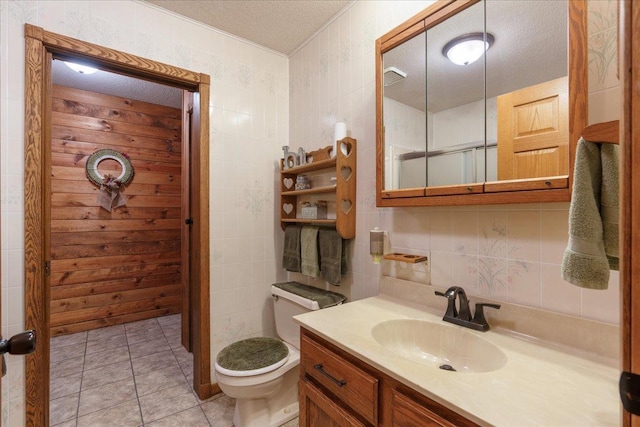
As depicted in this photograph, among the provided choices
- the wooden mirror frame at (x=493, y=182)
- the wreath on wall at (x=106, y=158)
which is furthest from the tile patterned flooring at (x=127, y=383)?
the wooden mirror frame at (x=493, y=182)

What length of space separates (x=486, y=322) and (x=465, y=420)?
49cm

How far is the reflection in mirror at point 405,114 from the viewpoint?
1.27m

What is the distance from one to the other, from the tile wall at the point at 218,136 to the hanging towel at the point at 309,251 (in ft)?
1.21

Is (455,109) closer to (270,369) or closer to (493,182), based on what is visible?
(493,182)

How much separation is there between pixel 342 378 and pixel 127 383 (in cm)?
186

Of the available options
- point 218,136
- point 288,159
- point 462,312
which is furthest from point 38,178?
point 462,312

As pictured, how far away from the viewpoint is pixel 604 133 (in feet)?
1.82

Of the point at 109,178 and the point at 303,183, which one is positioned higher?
the point at 109,178

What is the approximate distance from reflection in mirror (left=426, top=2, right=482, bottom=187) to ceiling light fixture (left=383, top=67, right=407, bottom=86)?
0.43 feet

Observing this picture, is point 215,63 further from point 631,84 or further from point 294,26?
point 631,84

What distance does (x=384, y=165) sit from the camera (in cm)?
140

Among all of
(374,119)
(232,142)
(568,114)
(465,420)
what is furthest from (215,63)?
(465,420)

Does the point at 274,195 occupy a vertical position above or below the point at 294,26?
below

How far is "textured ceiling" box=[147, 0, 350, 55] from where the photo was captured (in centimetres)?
166
